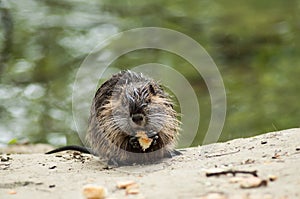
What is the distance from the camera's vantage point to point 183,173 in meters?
2.28

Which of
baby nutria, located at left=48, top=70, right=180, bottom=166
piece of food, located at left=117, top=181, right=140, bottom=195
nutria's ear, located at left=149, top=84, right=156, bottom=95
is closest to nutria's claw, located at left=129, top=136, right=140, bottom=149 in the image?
baby nutria, located at left=48, top=70, right=180, bottom=166

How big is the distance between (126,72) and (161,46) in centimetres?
373

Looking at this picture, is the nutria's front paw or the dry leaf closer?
the dry leaf

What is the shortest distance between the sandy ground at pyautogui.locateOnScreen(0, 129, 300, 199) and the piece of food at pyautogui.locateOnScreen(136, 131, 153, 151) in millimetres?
121

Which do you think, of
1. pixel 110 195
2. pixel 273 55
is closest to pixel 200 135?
pixel 273 55

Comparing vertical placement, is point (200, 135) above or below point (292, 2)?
below

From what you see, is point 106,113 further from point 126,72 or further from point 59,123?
point 59,123

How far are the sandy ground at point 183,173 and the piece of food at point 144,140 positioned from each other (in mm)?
121

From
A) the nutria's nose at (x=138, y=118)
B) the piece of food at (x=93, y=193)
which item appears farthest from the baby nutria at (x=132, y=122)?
the piece of food at (x=93, y=193)

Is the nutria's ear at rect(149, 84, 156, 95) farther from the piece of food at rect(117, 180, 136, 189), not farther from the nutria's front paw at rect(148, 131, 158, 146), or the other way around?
the piece of food at rect(117, 180, 136, 189)


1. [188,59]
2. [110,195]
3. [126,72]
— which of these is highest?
[188,59]

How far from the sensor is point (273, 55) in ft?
23.1

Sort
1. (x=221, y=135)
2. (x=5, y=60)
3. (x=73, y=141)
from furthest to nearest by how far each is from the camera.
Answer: (x=5, y=60) < (x=73, y=141) < (x=221, y=135)

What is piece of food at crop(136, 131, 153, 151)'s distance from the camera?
2.77 meters
